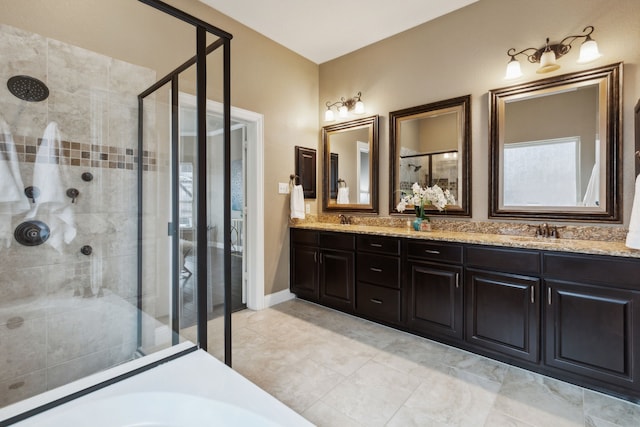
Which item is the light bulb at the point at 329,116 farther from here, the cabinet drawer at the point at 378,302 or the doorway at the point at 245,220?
the cabinet drawer at the point at 378,302

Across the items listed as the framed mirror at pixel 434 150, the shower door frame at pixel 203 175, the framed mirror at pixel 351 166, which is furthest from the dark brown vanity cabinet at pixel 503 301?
the shower door frame at pixel 203 175

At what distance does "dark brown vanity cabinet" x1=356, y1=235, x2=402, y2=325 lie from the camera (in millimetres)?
2750

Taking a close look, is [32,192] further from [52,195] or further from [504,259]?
[504,259]

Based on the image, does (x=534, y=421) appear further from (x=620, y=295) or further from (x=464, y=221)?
(x=464, y=221)

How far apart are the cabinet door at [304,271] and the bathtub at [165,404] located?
2.11 meters

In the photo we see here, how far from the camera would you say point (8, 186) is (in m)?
1.67

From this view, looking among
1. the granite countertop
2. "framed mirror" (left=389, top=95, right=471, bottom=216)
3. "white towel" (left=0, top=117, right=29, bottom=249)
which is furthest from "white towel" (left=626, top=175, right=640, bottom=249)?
"white towel" (left=0, top=117, right=29, bottom=249)

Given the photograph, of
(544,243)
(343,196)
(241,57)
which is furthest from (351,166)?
(544,243)

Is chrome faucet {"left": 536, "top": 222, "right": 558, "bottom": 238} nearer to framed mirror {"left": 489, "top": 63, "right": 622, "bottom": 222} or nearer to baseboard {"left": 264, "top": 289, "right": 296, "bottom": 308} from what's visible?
framed mirror {"left": 489, "top": 63, "right": 622, "bottom": 222}

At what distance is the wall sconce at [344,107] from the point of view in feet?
11.7

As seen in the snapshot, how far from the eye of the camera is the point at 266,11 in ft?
9.59

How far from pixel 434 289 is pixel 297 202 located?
1.76 m

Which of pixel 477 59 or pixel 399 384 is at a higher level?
pixel 477 59

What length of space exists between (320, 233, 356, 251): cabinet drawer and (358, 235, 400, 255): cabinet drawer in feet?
0.31
